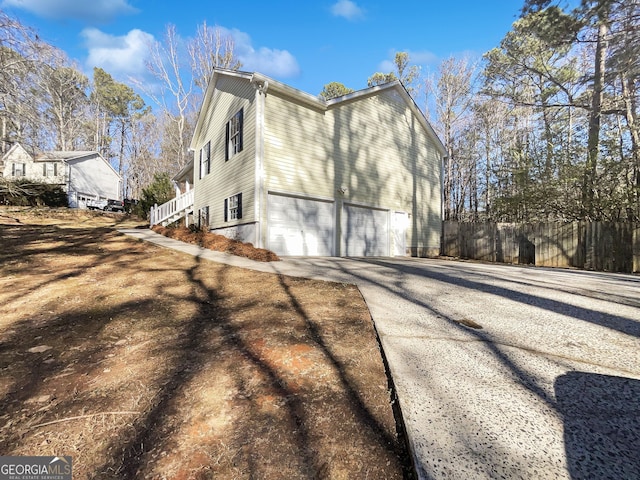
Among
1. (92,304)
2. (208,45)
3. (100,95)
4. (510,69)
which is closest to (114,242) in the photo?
(92,304)

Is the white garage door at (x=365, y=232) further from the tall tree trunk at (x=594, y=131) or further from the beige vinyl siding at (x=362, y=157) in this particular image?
the tall tree trunk at (x=594, y=131)

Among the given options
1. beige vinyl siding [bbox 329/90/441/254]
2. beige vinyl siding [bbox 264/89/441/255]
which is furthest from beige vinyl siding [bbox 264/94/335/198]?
beige vinyl siding [bbox 329/90/441/254]

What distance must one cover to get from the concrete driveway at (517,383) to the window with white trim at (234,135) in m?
7.71

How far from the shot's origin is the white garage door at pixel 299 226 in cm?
848

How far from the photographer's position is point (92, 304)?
368cm

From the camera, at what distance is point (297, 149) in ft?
29.6

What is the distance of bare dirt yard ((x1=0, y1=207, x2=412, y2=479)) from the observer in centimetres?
138

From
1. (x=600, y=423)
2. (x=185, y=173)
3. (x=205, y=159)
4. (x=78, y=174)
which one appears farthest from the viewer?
(x=78, y=174)

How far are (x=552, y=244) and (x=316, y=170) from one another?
9.10 meters

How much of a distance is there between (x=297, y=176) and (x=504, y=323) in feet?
23.5

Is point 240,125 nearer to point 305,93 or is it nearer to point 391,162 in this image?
point 305,93

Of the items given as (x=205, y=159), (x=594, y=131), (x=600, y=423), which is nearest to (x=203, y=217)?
(x=205, y=159)

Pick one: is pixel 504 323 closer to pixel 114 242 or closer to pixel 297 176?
pixel 297 176

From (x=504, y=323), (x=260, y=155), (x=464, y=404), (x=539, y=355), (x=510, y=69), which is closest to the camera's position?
(x=464, y=404)
